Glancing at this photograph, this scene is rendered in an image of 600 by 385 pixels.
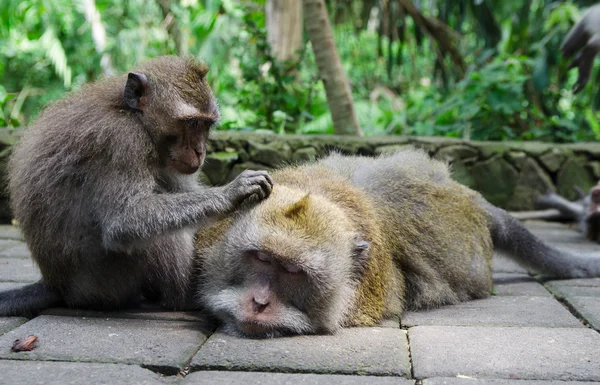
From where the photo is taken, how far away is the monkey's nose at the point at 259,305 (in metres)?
2.95

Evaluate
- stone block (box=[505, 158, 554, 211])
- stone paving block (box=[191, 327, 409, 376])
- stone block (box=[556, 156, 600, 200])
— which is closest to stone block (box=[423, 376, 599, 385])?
stone paving block (box=[191, 327, 409, 376])

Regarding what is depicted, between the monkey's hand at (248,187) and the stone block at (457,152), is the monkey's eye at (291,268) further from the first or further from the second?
the stone block at (457,152)

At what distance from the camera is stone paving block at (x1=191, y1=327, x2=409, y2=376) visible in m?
2.58

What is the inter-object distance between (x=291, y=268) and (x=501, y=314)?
4.29ft

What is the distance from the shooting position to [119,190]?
3010 mm

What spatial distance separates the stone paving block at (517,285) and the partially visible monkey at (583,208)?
164 cm

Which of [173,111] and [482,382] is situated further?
[173,111]

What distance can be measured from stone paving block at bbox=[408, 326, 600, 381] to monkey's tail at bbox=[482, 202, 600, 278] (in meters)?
1.32

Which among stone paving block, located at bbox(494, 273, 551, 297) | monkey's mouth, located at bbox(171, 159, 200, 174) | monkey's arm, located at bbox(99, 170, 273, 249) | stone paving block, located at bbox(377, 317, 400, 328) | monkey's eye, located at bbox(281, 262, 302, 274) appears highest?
monkey's mouth, located at bbox(171, 159, 200, 174)

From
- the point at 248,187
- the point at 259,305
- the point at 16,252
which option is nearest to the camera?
the point at 259,305

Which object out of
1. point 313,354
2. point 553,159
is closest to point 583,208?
point 553,159

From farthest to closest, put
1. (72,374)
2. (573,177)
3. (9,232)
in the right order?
(573,177)
(9,232)
(72,374)

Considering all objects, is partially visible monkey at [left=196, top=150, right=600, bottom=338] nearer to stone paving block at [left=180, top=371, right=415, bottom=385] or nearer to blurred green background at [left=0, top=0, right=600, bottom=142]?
stone paving block at [left=180, top=371, right=415, bottom=385]

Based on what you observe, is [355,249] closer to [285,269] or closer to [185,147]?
[285,269]
